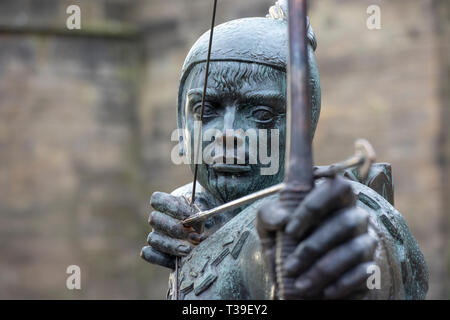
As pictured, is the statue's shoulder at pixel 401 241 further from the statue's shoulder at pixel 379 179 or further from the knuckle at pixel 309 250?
the knuckle at pixel 309 250

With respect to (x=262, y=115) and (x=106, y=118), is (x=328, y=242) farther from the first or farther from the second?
(x=106, y=118)

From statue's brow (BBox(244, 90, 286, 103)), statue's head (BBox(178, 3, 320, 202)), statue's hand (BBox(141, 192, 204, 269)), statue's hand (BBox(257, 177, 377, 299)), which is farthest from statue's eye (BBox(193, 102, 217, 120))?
statue's hand (BBox(257, 177, 377, 299))

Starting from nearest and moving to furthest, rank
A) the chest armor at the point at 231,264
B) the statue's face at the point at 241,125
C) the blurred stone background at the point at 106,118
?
the chest armor at the point at 231,264 < the statue's face at the point at 241,125 < the blurred stone background at the point at 106,118

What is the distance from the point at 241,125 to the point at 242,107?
0.05 meters

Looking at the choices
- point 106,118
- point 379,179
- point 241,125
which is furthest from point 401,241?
point 106,118

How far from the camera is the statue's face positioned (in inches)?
83.5

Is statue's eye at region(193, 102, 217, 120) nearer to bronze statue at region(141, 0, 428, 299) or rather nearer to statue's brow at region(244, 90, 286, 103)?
bronze statue at region(141, 0, 428, 299)

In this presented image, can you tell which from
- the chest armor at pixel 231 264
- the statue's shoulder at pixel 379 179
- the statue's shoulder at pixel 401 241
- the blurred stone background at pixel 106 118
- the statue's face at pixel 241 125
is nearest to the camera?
the chest armor at pixel 231 264

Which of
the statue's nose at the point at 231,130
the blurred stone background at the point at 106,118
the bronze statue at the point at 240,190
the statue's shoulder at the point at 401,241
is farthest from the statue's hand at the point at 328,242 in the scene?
the blurred stone background at the point at 106,118

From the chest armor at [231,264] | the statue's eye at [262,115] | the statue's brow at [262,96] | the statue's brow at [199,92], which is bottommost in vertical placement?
the chest armor at [231,264]

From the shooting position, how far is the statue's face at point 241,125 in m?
2.12

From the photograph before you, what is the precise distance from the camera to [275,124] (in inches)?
85.0

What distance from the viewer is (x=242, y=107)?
2.15 metres
